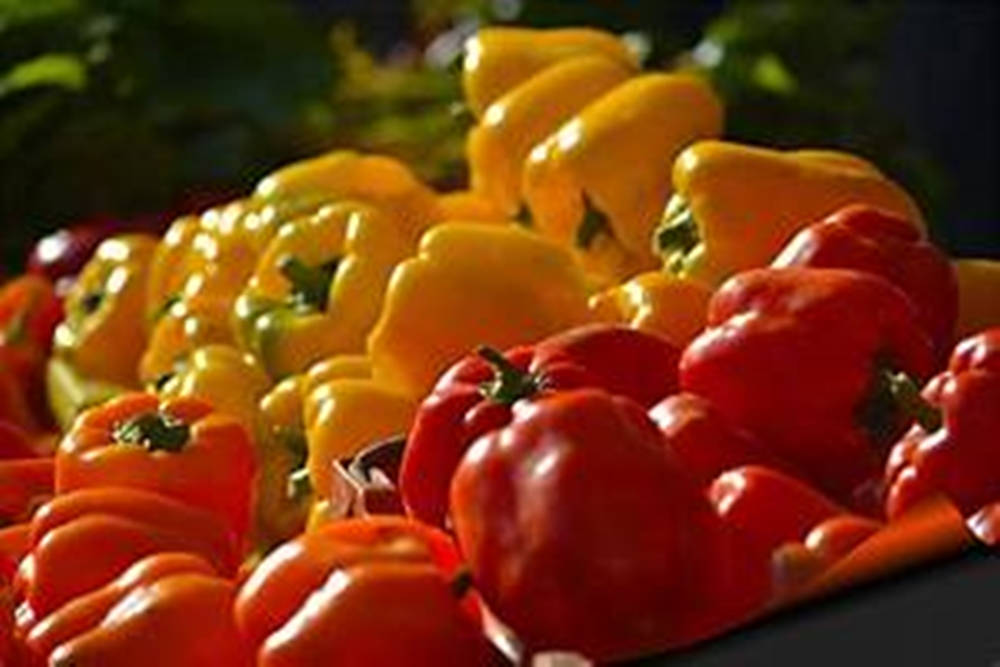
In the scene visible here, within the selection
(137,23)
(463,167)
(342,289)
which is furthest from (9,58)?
(342,289)

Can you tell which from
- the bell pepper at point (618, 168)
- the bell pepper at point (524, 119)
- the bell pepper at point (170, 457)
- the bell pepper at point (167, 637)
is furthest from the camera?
the bell pepper at point (524, 119)

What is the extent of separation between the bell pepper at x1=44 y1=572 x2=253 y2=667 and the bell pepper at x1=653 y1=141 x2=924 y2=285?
0.56 m

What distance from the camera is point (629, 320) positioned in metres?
1.80

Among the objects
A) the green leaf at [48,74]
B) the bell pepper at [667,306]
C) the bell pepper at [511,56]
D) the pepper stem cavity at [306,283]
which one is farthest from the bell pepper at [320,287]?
the green leaf at [48,74]

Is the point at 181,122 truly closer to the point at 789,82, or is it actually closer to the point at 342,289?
the point at 789,82

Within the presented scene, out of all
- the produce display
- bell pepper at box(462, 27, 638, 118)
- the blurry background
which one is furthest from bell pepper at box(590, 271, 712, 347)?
the blurry background

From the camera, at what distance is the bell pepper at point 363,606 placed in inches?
52.6

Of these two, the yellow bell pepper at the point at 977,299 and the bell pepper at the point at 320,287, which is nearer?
the yellow bell pepper at the point at 977,299

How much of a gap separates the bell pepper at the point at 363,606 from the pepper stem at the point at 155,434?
1.07 ft

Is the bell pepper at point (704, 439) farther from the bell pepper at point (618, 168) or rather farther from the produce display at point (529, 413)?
the bell pepper at point (618, 168)

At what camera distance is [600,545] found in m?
1.30

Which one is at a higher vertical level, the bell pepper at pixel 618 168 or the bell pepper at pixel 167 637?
the bell pepper at pixel 167 637

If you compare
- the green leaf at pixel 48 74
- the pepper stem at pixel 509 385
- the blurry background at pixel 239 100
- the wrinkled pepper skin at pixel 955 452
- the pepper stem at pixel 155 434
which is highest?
the pepper stem at pixel 509 385

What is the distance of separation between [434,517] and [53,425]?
3.83 ft
